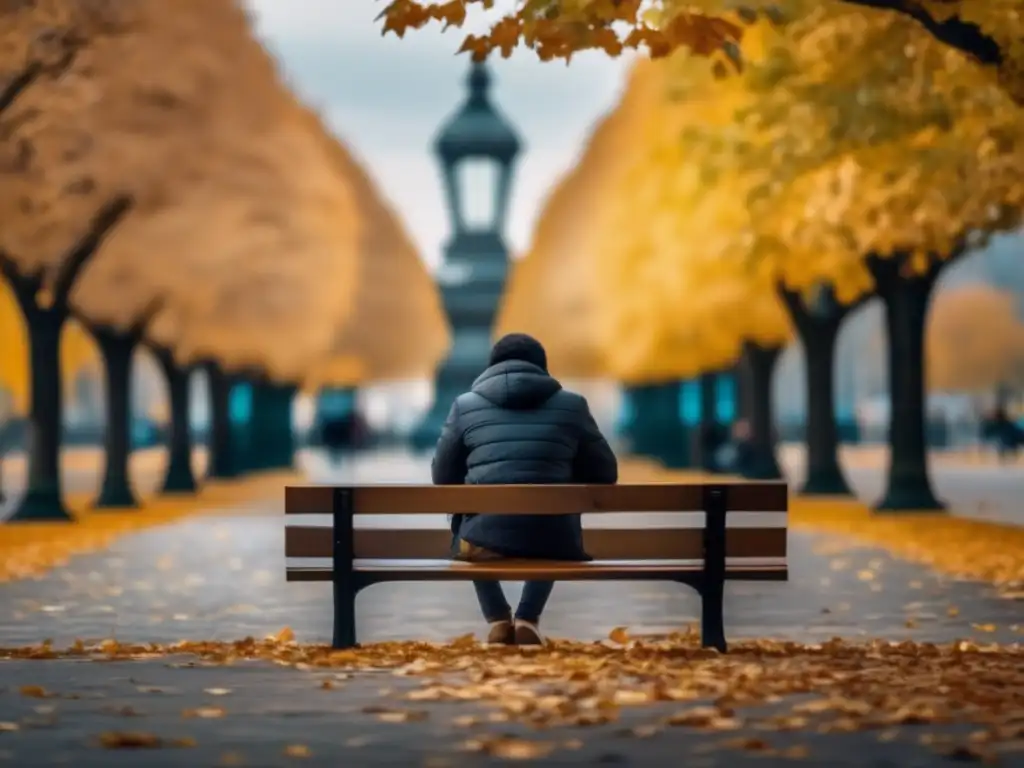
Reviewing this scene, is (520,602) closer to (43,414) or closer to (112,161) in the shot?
(112,161)

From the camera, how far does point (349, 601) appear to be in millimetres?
12258

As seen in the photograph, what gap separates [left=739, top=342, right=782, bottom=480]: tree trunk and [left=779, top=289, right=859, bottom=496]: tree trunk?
17.6 ft

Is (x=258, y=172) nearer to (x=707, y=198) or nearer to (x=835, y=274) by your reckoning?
(x=707, y=198)

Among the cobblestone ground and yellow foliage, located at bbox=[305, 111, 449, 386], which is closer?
the cobblestone ground

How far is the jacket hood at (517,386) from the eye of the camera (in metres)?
12.1

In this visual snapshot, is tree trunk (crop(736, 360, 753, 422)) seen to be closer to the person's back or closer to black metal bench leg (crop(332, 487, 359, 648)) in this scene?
the person's back

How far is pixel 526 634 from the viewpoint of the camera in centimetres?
1230

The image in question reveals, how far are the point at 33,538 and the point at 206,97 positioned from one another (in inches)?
242

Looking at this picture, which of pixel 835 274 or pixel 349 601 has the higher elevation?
pixel 835 274

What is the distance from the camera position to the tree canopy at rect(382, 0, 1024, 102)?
512 inches

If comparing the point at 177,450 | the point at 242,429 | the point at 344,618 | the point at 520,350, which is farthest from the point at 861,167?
the point at 242,429

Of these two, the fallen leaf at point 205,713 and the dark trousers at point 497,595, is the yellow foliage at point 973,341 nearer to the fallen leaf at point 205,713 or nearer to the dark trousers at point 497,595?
the dark trousers at point 497,595

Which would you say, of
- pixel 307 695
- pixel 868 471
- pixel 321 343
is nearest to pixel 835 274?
pixel 307 695

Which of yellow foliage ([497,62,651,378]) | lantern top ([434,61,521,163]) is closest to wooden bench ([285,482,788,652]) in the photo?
yellow foliage ([497,62,651,378])
